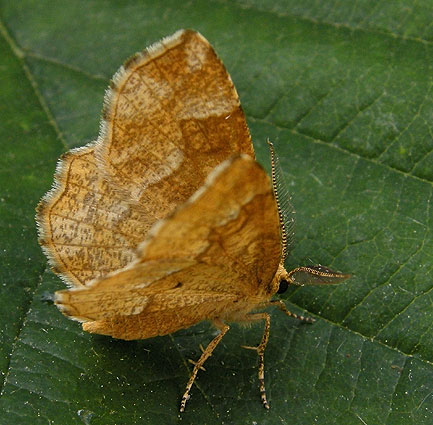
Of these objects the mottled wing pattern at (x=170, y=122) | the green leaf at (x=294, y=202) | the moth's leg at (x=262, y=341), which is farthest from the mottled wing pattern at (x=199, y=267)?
the mottled wing pattern at (x=170, y=122)

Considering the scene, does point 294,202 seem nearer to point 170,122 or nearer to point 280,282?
point 280,282

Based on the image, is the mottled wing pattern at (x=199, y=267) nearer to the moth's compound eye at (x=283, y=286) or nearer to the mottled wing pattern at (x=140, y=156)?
the moth's compound eye at (x=283, y=286)

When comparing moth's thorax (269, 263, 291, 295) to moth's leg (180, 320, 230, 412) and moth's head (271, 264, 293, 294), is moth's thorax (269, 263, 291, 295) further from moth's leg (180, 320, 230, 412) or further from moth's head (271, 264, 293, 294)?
moth's leg (180, 320, 230, 412)

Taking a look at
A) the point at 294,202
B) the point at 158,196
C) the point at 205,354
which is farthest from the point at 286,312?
the point at 158,196

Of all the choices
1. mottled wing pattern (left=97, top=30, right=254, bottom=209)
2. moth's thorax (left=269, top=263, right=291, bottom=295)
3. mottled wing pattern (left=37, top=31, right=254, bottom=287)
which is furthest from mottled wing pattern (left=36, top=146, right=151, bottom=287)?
moth's thorax (left=269, top=263, right=291, bottom=295)

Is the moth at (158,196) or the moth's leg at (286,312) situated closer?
the moth at (158,196)

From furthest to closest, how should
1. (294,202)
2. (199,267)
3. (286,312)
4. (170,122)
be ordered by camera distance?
1. (294,202)
2. (286,312)
3. (170,122)
4. (199,267)
